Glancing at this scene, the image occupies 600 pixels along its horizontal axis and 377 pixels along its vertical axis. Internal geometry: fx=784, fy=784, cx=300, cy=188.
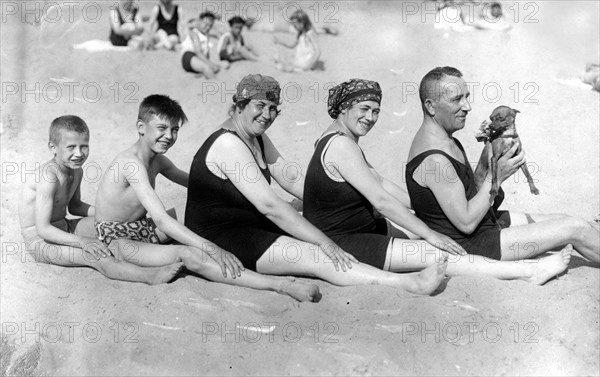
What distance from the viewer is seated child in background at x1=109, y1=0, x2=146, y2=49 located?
35.6 ft

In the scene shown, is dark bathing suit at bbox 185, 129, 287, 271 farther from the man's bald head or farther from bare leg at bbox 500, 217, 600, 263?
bare leg at bbox 500, 217, 600, 263

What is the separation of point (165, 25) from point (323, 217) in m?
6.75

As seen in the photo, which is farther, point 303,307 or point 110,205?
point 110,205

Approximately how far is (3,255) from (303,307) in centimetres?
247

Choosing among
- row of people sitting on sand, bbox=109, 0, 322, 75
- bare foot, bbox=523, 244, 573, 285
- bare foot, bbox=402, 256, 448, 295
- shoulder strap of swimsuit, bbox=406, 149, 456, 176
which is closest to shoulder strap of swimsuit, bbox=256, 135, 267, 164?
shoulder strap of swimsuit, bbox=406, 149, 456, 176

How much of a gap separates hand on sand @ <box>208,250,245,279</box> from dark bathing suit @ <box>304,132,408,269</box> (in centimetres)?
63

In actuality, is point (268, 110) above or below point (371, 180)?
above

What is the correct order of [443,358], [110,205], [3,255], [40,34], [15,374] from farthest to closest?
[40,34] → [3,255] → [110,205] → [15,374] → [443,358]

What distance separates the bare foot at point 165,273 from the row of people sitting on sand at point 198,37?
5744 mm

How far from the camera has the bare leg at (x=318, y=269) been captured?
4742mm

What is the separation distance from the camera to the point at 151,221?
17.9 ft

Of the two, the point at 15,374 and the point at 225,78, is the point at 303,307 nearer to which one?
the point at 15,374

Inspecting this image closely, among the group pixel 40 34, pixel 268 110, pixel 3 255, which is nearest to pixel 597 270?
pixel 268 110

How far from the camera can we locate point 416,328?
14.4 feet
